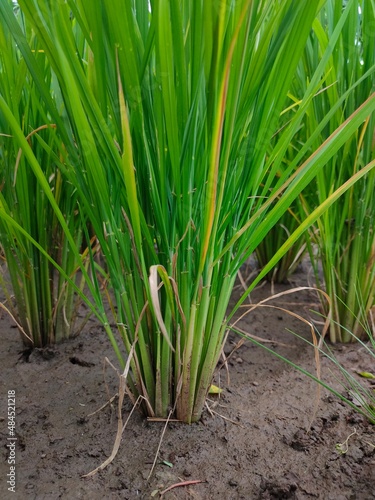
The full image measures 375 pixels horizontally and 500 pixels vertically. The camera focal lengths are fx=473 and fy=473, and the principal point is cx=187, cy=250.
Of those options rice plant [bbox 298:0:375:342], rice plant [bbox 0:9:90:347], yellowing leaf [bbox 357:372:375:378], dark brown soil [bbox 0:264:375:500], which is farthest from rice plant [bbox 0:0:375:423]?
yellowing leaf [bbox 357:372:375:378]

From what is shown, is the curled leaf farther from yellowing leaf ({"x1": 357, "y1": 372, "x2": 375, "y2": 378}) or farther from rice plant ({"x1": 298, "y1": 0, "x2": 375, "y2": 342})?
rice plant ({"x1": 298, "y1": 0, "x2": 375, "y2": 342})

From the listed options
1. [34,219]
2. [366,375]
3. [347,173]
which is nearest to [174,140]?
[34,219]

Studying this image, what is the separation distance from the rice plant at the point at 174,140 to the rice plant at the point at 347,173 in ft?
0.96

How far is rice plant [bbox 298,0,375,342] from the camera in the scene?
0.95 metres

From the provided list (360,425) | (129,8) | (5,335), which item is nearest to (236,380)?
(360,425)

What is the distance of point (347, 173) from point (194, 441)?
0.67 meters

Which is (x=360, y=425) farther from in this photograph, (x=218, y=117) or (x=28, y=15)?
(x=28, y=15)

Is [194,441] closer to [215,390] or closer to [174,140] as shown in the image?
[215,390]

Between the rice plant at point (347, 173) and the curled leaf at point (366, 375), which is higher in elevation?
the rice plant at point (347, 173)

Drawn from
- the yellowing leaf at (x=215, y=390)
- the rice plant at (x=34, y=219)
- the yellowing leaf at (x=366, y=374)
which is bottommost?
the yellowing leaf at (x=366, y=374)

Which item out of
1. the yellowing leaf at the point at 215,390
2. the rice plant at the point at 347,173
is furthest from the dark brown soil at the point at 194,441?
the rice plant at the point at 347,173

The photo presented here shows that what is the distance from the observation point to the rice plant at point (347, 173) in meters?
0.95

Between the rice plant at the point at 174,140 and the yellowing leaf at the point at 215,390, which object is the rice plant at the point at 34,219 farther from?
the yellowing leaf at the point at 215,390

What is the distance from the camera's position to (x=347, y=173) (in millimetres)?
1079
